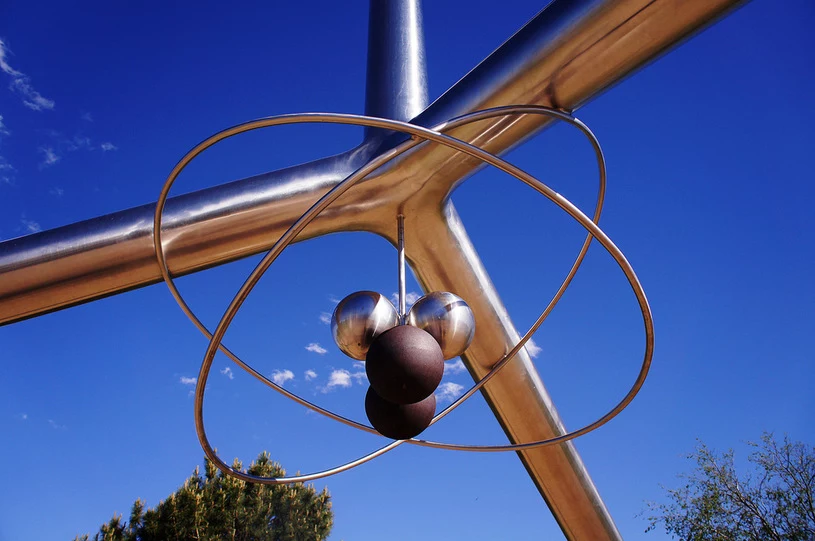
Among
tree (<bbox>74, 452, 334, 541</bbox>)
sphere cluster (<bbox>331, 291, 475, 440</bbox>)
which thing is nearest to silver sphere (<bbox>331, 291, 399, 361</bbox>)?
sphere cluster (<bbox>331, 291, 475, 440</bbox>)

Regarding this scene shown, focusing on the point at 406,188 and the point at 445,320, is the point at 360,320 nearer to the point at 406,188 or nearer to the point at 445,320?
the point at 445,320

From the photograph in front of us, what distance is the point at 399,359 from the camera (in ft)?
8.16

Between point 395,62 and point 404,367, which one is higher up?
point 395,62

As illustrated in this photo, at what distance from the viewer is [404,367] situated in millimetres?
2477

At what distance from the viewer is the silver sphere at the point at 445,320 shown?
3115 mm

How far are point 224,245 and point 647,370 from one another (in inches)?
103

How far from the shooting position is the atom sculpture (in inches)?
98.7

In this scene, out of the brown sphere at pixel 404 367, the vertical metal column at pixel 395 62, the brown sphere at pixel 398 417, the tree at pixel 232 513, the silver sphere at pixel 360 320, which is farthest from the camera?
the tree at pixel 232 513

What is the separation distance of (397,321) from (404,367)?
70cm

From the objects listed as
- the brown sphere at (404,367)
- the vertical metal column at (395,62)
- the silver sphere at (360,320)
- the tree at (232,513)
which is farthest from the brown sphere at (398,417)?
the tree at (232,513)

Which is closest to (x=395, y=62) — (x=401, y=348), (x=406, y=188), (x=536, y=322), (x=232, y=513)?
(x=406, y=188)

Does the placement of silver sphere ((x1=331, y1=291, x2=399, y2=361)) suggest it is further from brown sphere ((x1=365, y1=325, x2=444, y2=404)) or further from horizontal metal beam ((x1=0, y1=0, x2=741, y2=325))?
horizontal metal beam ((x1=0, y1=0, x2=741, y2=325))

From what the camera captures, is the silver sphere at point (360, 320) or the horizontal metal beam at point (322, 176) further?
the horizontal metal beam at point (322, 176)

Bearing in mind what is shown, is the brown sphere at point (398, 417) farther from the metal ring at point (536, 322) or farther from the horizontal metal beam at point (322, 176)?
the horizontal metal beam at point (322, 176)
